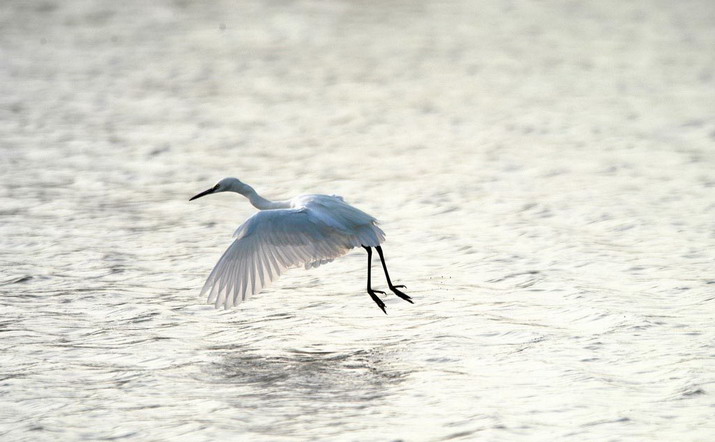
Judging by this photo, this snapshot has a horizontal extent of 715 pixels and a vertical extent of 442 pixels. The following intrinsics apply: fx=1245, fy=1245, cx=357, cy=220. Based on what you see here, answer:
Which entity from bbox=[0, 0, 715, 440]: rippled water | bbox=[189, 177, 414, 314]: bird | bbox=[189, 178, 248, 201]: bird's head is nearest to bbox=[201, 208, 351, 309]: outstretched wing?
bbox=[189, 177, 414, 314]: bird

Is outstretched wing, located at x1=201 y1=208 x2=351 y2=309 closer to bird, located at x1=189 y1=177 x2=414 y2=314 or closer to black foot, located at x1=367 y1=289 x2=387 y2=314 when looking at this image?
bird, located at x1=189 y1=177 x2=414 y2=314

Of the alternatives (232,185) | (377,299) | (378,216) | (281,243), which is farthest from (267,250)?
(378,216)

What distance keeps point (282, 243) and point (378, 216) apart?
289 centimetres

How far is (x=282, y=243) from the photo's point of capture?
24.5 ft

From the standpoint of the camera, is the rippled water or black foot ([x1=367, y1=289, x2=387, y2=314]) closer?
the rippled water

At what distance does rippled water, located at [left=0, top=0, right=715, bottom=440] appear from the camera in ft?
22.1

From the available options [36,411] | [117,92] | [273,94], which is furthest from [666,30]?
[36,411]

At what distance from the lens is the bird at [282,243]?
24.0ft

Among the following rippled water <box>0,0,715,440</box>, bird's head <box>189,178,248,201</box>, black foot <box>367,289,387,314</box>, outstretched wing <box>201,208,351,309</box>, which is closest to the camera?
rippled water <box>0,0,715,440</box>

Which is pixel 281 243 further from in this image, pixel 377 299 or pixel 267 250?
pixel 377 299

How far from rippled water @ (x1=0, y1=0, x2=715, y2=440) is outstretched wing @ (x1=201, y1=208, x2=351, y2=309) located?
0.44m

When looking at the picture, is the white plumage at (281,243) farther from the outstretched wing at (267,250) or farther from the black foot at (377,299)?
the black foot at (377,299)

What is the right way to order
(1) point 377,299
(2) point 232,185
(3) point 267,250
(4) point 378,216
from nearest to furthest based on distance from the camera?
1. (3) point 267,250
2. (1) point 377,299
3. (2) point 232,185
4. (4) point 378,216

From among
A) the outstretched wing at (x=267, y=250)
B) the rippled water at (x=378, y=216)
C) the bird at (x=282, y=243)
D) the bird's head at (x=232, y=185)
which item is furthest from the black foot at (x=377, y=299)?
the bird's head at (x=232, y=185)
